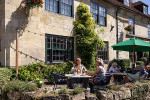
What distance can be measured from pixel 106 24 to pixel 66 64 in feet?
18.3

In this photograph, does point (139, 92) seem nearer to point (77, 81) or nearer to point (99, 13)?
point (77, 81)

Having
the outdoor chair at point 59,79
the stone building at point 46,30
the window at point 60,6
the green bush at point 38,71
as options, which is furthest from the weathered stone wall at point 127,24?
the outdoor chair at point 59,79

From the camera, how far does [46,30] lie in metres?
9.02

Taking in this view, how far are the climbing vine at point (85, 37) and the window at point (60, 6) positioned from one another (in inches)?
26.8

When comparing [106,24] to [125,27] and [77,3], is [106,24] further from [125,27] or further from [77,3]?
[77,3]

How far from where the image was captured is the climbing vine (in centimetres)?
1051

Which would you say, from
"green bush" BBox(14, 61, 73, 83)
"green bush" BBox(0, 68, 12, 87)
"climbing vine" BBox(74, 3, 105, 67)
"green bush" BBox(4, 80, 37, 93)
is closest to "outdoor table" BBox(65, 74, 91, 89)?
"green bush" BBox(4, 80, 37, 93)

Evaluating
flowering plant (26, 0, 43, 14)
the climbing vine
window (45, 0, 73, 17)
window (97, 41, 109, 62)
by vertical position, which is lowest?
window (97, 41, 109, 62)

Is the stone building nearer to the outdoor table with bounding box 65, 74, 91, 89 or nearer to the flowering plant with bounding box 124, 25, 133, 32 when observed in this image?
the flowering plant with bounding box 124, 25, 133, 32

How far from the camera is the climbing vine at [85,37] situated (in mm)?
10515

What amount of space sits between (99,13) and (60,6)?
3982mm

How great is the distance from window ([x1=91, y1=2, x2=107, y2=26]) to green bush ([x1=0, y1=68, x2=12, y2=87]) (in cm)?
763

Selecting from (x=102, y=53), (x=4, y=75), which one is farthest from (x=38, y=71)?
(x=102, y=53)

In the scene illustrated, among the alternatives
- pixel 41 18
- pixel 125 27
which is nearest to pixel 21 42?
pixel 41 18
